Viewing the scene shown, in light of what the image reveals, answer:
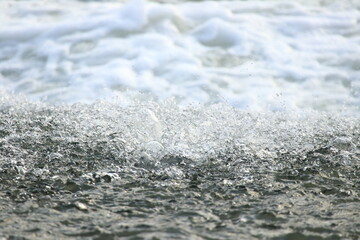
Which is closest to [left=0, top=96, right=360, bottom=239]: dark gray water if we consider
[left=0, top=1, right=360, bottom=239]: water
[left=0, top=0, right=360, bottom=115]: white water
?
[left=0, top=1, right=360, bottom=239]: water

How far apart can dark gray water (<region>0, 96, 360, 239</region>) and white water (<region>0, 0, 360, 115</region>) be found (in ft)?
2.26

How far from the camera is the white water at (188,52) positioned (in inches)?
213

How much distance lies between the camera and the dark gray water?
293 centimetres

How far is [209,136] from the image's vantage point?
13.6ft

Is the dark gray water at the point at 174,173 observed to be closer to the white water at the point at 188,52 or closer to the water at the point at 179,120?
the water at the point at 179,120

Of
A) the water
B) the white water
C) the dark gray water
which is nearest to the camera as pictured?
the dark gray water

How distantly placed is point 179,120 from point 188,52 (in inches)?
78.7

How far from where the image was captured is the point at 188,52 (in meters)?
6.25

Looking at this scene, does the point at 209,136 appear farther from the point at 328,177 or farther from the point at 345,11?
the point at 345,11

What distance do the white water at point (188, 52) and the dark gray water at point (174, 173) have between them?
0.69 meters

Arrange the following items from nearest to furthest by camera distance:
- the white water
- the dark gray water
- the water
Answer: the dark gray water → the water → the white water

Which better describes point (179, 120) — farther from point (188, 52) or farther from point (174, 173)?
point (188, 52)

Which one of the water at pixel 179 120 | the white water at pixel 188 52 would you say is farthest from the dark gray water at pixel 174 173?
the white water at pixel 188 52

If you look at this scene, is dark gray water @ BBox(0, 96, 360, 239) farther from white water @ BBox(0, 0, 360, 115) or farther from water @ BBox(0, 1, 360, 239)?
white water @ BBox(0, 0, 360, 115)
